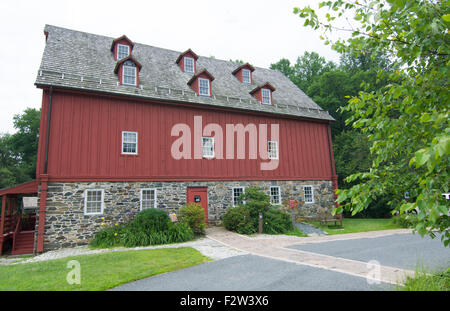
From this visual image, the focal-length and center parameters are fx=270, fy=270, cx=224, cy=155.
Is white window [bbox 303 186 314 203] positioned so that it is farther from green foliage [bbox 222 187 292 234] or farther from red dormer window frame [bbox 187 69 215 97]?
red dormer window frame [bbox 187 69 215 97]

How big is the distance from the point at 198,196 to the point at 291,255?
23.3 ft

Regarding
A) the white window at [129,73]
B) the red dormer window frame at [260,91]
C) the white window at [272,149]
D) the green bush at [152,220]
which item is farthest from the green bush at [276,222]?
the white window at [129,73]

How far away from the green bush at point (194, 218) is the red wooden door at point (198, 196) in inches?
56.7

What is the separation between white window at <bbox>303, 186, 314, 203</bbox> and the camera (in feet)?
56.6

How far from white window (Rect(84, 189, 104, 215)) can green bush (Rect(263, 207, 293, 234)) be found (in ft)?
25.0

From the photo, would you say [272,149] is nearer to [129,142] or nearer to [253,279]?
[129,142]

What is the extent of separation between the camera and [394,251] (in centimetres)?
828

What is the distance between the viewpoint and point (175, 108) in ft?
47.3

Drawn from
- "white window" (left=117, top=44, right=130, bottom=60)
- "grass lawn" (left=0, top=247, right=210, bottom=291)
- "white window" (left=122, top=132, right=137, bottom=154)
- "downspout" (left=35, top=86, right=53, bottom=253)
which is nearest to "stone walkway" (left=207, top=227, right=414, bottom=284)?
"grass lawn" (left=0, top=247, right=210, bottom=291)

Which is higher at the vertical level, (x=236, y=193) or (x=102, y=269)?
(x=236, y=193)

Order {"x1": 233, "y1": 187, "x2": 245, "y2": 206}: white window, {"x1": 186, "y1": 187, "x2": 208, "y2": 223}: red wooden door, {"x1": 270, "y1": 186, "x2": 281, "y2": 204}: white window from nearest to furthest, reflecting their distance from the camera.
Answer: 1. {"x1": 186, "y1": 187, "x2": 208, "y2": 223}: red wooden door
2. {"x1": 233, "y1": 187, "x2": 245, "y2": 206}: white window
3. {"x1": 270, "y1": 186, "x2": 281, "y2": 204}: white window

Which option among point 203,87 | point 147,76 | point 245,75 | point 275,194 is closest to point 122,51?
point 147,76
